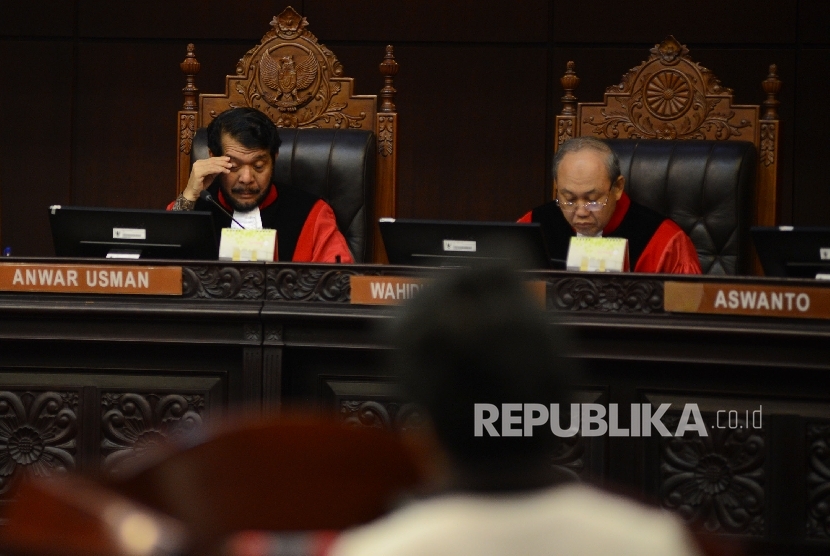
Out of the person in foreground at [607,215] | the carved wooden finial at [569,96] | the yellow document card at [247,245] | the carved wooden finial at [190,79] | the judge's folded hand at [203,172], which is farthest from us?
the carved wooden finial at [190,79]

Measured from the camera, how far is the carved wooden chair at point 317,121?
12.3 feet

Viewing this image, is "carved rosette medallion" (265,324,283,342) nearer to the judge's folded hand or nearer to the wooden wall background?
the judge's folded hand

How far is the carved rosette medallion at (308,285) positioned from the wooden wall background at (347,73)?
2393mm

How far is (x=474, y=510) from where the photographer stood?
69 cm

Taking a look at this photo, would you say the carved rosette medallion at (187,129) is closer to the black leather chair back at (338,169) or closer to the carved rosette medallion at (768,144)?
the black leather chair back at (338,169)

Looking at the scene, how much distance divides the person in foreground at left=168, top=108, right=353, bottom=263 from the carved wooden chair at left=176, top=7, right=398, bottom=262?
0.10 metres

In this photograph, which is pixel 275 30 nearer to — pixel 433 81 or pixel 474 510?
pixel 433 81

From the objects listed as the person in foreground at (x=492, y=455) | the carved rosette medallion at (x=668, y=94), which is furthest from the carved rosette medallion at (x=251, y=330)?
the person in foreground at (x=492, y=455)

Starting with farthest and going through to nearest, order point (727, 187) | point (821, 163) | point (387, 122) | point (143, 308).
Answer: point (821, 163) → point (387, 122) → point (727, 187) → point (143, 308)

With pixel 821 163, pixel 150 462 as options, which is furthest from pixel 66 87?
pixel 150 462

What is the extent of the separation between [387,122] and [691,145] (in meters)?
1.00

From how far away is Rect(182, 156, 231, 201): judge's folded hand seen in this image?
11.6 ft

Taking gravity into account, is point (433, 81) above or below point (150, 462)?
above

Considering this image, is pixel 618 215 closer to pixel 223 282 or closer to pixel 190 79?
pixel 223 282
